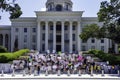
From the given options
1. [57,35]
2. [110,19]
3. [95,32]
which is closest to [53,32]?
[57,35]

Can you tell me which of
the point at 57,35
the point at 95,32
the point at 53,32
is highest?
the point at 53,32

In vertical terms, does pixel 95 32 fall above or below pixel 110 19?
below

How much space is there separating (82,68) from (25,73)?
20.8ft

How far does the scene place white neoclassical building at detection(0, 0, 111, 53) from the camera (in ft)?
229

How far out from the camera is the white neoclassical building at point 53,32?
229 feet

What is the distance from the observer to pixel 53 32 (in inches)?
2776

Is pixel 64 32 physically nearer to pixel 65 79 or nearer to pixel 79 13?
pixel 79 13

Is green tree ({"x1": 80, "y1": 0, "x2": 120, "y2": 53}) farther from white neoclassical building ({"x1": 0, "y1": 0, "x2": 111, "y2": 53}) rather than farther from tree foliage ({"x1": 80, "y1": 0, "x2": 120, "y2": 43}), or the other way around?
white neoclassical building ({"x1": 0, "y1": 0, "x2": 111, "y2": 53})

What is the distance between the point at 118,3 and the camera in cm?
3578

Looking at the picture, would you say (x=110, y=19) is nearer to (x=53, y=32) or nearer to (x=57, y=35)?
(x=53, y=32)

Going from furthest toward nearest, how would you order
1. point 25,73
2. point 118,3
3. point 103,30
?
point 103,30 < point 118,3 < point 25,73

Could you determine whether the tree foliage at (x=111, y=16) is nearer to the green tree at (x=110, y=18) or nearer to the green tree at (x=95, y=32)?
the green tree at (x=110, y=18)

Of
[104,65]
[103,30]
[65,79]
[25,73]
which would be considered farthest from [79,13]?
[65,79]

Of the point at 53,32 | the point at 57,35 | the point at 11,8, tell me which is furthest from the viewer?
the point at 57,35
